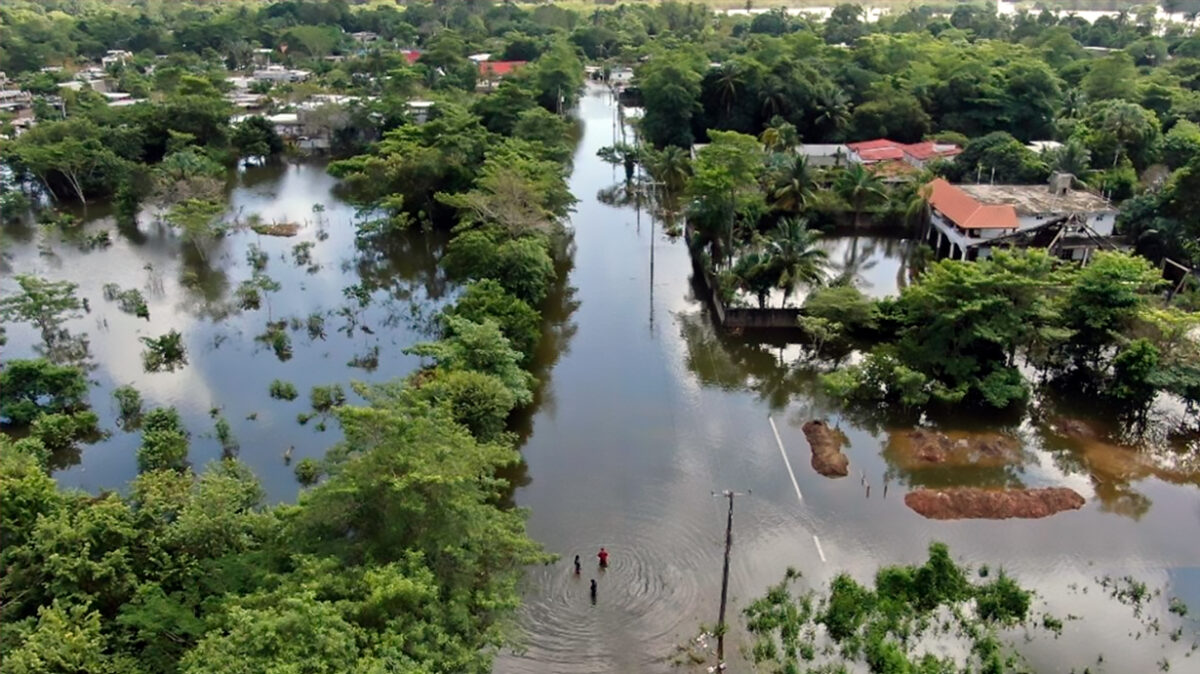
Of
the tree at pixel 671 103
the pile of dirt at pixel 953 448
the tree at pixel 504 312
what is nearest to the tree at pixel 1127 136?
the tree at pixel 671 103

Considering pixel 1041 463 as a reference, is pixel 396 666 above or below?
above

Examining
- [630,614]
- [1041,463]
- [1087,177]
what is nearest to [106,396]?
[630,614]

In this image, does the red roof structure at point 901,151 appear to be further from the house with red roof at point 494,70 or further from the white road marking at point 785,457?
the house with red roof at point 494,70

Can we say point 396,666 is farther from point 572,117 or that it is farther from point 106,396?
point 572,117

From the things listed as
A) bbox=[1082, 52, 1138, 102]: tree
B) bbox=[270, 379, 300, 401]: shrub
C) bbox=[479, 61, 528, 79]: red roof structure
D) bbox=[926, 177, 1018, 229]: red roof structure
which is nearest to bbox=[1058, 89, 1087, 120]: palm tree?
bbox=[1082, 52, 1138, 102]: tree

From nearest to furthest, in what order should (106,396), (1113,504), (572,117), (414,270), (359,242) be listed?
(1113,504), (106,396), (414,270), (359,242), (572,117)

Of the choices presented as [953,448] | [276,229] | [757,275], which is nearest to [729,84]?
[757,275]
